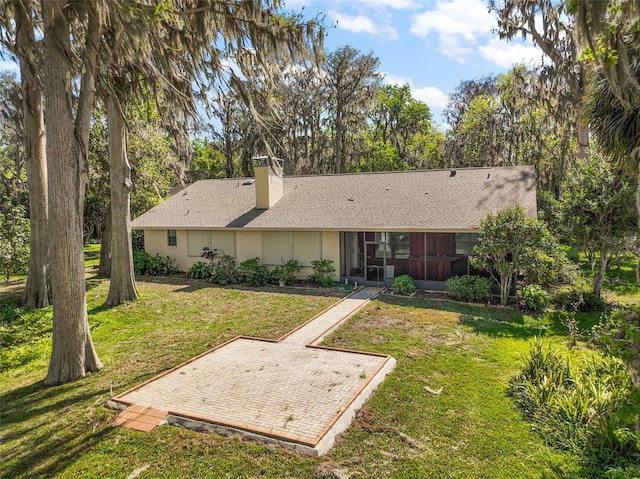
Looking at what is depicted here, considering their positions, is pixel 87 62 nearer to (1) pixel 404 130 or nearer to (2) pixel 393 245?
(2) pixel 393 245

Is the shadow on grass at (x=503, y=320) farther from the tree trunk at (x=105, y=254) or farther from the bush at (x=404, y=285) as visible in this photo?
the tree trunk at (x=105, y=254)

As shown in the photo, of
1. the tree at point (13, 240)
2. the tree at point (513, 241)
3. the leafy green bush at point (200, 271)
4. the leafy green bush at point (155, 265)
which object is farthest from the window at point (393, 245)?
the tree at point (13, 240)

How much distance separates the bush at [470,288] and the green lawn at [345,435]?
0.72 metres

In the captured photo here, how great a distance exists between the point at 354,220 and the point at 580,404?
992cm

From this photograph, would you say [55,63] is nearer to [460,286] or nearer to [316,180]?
[460,286]

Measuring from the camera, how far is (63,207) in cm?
693

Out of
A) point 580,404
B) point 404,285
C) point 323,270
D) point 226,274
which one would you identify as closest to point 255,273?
point 226,274

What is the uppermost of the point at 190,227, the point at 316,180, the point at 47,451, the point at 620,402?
the point at 316,180

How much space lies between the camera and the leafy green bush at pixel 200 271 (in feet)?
53.7

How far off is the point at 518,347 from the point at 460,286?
4.04m

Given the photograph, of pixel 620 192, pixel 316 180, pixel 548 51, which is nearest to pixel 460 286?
pixel 620 192

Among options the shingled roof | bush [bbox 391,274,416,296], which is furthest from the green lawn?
the shingled roof

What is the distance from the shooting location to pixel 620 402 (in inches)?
200

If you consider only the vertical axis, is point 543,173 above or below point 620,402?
above
